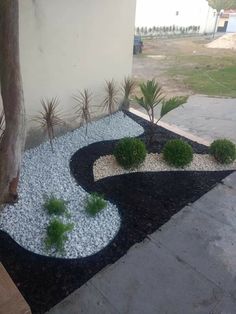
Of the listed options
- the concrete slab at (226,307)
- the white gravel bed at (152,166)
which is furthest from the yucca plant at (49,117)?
the concrete slab at (226,307)

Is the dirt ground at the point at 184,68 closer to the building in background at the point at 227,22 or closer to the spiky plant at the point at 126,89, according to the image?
the spiky plant at the point at 126,89

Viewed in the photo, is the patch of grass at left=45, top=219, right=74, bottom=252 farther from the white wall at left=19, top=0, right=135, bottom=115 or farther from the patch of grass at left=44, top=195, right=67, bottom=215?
the white wall at left=19, top=0, right=135, bottom=115

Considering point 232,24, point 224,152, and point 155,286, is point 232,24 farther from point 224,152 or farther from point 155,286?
point 155,286

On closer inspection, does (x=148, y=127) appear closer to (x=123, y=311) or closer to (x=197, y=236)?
(x=197, y=236)

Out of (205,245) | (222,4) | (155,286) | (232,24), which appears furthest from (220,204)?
(222,4)

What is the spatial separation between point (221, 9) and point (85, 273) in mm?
38407

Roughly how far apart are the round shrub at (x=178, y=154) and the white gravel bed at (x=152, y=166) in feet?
0.34

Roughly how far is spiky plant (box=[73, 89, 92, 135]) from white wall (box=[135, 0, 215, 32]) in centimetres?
2118

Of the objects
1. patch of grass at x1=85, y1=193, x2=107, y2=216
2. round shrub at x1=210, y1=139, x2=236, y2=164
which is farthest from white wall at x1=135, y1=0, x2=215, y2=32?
patch of grass at x1=85, y1=193, x2=107, y2=216

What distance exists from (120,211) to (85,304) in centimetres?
124

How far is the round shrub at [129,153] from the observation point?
13.7 ft

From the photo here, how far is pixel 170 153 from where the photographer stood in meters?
4.36

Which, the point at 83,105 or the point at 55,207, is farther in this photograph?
the point at 83,105

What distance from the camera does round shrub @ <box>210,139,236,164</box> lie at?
14.7ft
